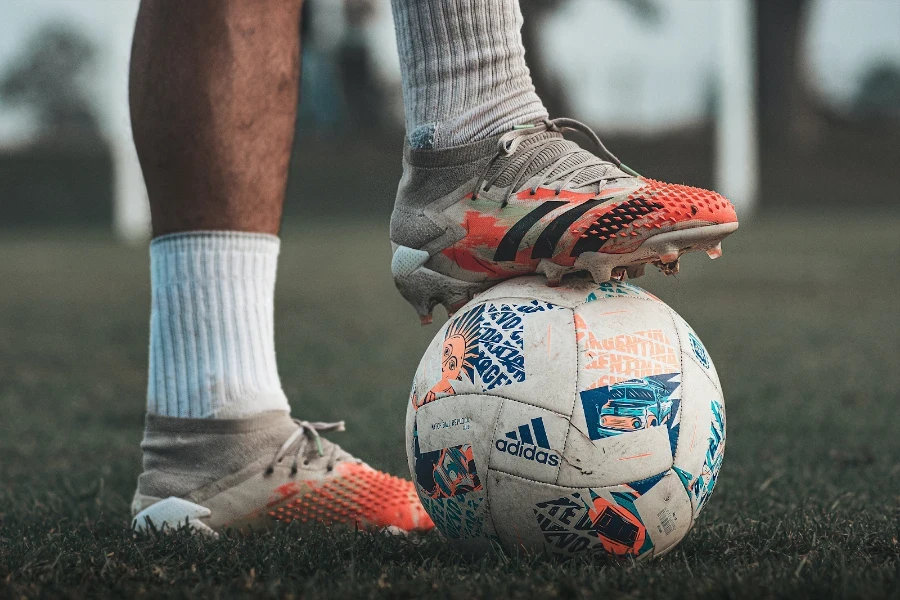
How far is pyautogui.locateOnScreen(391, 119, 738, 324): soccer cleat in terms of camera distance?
181cm

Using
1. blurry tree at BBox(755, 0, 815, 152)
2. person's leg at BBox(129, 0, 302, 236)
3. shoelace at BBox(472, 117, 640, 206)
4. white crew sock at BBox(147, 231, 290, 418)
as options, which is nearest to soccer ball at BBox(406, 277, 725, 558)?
shoelace at BBox(472, 117, 640, 206)

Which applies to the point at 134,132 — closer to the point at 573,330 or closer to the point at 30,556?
the point at 30,556

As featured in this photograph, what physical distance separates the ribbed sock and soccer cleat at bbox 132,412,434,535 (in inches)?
28.8

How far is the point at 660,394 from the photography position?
71.6 inches

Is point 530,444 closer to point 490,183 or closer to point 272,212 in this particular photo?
Answer: point 490,183

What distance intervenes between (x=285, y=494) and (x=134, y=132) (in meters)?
0.84

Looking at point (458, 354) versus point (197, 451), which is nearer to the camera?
point (458, 354)

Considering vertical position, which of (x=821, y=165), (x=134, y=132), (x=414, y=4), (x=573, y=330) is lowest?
(x=821, y=165)

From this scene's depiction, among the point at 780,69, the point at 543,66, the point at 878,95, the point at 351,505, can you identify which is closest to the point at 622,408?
the point at 351,505

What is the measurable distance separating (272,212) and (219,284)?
0.21 meters

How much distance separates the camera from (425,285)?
6.90 ft

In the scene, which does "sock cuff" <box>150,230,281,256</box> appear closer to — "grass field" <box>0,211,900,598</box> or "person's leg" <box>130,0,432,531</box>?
"person's leg" <box>130,0,432,531</box>

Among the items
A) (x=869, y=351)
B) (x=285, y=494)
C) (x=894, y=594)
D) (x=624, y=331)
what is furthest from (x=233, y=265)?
(x=869, y=351)

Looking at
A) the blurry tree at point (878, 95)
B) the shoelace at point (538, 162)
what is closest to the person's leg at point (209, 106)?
the shoelace at point (538, 162)
